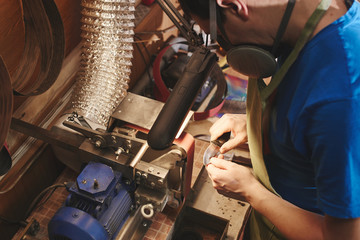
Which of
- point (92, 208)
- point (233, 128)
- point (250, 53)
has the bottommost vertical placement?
point (92, 208)

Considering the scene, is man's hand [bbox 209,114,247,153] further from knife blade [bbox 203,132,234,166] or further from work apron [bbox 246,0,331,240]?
work apron [bbox 246,0,331,240]

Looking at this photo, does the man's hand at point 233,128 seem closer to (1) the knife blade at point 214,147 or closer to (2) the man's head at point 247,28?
(1) the knife blade at point 214,147

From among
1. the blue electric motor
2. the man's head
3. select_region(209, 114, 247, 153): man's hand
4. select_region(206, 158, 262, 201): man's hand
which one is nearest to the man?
the man's head

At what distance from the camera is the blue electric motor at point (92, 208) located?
1.04m

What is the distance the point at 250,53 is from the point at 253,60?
22 millimetres

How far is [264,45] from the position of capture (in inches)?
32.1

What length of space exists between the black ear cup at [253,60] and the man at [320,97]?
0.02 meters

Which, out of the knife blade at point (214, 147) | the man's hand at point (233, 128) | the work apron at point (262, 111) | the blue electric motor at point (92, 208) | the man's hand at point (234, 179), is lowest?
the blue electric motor at point (92, 208)

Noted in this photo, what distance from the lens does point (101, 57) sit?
4.42 ft

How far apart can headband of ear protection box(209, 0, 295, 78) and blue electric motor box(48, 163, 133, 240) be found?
519mm

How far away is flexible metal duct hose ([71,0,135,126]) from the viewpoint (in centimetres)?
130

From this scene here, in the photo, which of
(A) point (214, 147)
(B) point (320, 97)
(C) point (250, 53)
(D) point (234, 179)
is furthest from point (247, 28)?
(A) point (214, 147)

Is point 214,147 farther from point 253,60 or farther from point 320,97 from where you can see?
point 320,97

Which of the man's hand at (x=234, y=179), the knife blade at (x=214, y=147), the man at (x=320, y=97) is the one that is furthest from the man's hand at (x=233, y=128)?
the man at (x=320, y=97)
